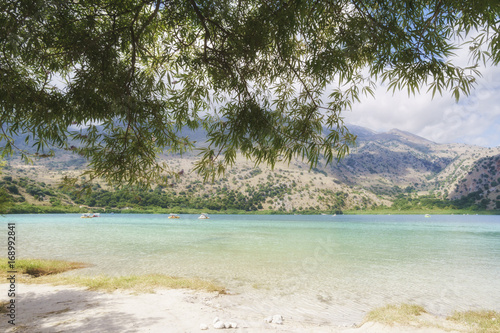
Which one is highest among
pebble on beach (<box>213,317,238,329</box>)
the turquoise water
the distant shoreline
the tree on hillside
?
the tree on hillside

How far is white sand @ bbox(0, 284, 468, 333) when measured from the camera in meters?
4.87

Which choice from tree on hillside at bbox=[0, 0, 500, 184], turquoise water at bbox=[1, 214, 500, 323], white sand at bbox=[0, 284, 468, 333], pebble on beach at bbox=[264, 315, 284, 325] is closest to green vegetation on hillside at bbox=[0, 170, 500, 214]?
turquoise water at bbox=[1, 214, 500, 323]

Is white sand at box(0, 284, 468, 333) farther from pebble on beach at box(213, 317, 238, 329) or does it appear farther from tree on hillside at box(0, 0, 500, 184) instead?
tree on hillside at box(0, 0, 500, 184)

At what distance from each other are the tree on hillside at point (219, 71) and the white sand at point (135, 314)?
10.4 ft

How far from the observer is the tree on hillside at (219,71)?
2402 millimetres

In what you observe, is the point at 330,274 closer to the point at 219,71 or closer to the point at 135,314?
the point at 135,314

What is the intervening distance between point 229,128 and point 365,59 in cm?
174

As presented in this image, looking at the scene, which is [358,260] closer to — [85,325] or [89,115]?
[85,325]

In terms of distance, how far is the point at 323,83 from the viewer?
2.79 meters

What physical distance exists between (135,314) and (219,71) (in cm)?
503

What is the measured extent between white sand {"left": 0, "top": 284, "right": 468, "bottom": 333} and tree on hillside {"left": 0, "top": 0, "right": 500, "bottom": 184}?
316 cm

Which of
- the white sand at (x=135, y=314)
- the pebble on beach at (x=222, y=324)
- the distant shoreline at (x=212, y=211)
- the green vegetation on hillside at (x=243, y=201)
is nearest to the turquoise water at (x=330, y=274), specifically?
the white sand at (x=135, y=314)

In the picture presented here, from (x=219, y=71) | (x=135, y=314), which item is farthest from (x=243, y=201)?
(x=219, y=71)

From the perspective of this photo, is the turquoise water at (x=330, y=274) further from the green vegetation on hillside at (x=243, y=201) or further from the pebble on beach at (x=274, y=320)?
the green vegetation on hillside at (x=243, y=201)
